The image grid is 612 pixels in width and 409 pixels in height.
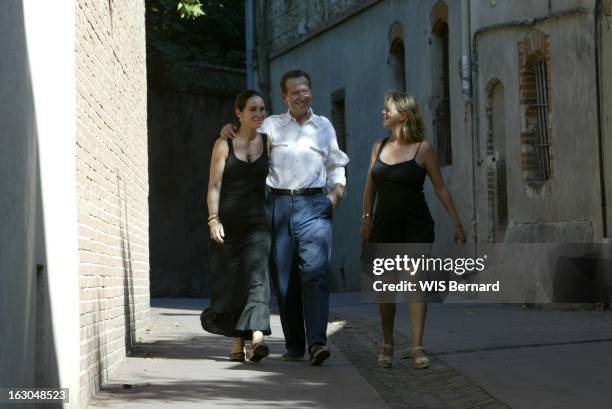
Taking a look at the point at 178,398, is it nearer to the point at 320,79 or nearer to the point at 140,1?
the point at 140,1

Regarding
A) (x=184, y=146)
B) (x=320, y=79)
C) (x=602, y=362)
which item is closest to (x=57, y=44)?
(x=602, y=362)

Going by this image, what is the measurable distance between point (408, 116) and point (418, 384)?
6.09ft

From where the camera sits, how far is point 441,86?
2220cm

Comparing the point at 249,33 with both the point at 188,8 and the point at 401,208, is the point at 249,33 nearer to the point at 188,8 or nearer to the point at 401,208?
the point at 188,8

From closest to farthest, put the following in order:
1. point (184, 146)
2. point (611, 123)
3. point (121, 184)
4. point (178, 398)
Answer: point (178, 398) → point (121, 184) → point (611, 123) → point (184, 146)

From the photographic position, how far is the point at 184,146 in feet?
87.9

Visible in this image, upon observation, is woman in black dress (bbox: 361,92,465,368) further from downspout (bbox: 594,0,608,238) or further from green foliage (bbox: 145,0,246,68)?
green foliage (bbox: 145,0,246,68)

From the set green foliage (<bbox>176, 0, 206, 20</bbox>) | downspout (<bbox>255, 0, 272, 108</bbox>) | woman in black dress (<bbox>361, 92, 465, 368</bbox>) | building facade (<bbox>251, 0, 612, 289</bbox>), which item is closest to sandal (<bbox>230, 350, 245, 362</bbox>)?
woman in black dress (<bbox>361, 92, 465, 368</bbox>)

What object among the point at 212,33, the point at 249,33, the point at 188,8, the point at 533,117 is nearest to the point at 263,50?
the point at 249,33

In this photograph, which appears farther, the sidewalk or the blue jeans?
the blue jeans

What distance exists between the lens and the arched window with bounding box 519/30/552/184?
18188 millimetres

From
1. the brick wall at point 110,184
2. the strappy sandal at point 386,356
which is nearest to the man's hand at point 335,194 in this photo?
the strappy sandal at point 386,356

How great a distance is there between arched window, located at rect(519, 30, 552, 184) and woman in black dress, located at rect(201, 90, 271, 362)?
9190 mm

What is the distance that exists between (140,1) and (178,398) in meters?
6.85
